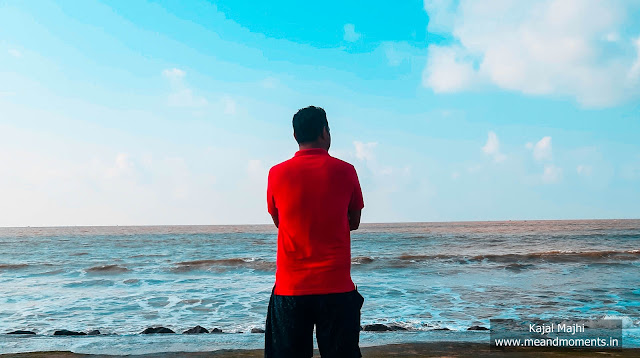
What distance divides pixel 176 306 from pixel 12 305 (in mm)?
4341

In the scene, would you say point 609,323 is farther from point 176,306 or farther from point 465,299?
point 176,306

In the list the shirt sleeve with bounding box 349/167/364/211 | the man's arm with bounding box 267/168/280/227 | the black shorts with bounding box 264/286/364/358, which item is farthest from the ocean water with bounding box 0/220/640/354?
the shirt sleeve with bounding box 349/167/364/211

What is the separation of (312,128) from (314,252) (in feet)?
2.16

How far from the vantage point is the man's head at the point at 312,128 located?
8.44 ft

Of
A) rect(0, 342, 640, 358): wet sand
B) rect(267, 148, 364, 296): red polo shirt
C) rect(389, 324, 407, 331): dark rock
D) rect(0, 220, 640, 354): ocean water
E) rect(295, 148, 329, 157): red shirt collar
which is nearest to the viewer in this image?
rect(267, 148, 364, 296): red polo shirt

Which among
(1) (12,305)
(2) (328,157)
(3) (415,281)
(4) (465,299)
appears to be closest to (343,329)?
(2) (328,157)

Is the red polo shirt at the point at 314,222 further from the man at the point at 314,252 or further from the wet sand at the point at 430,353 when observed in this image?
the wet sand at the point at 430,353

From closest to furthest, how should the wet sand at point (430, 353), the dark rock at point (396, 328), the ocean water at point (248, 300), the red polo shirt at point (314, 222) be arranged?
the red polo shirt at point (314, 222)
the wet sand at point (430, 353)
the ocean water at point (248, 300)
the dark rock at point (396, 328)

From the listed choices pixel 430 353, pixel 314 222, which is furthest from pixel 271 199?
pixel 430 353

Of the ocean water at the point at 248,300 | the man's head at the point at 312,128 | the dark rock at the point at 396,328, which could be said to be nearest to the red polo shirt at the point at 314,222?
the man's head at the point at 312,128

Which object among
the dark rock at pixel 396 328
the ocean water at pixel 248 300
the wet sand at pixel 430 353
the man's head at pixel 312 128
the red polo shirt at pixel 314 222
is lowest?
the ocean water at pixel 248 300

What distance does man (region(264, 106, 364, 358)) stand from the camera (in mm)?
2406

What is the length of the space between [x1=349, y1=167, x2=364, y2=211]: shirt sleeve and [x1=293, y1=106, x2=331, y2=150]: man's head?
0.25 metres

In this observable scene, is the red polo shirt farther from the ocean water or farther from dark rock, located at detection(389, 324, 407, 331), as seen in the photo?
dark rock, located at detection(389, 324, 407, 331)
